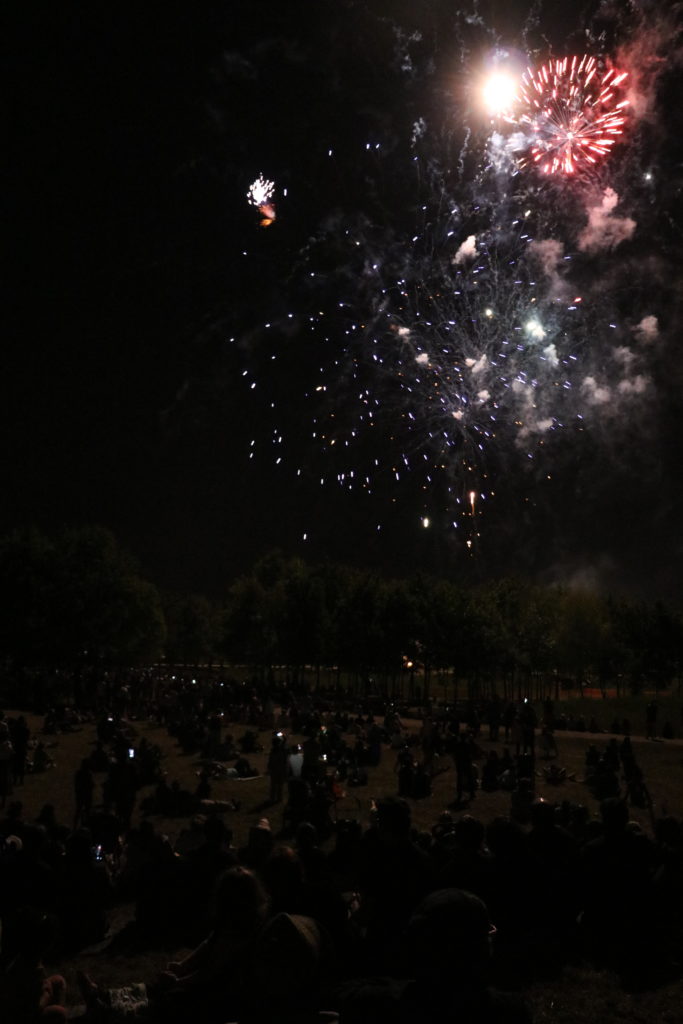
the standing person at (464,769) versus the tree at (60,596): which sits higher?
the tree at (60,596)

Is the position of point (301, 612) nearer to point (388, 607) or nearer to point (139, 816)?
point (388, 607)

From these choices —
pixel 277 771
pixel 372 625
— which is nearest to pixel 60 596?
pixel 372 625

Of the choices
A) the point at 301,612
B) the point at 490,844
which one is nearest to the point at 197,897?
the point at 490,844

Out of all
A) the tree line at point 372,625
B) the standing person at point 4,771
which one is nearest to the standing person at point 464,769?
the standing person at point 4,771

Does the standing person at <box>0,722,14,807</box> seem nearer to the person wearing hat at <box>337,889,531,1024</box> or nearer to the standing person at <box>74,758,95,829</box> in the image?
the standing person at <box>74,758,95,829</box>

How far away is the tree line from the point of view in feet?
184

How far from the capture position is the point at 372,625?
59.6 metres

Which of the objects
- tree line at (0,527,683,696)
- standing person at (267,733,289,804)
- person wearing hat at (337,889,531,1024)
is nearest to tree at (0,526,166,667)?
tree line at (0,527,683,696)

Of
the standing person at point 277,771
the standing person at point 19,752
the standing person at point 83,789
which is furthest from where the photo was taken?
the standing person at point 19,752

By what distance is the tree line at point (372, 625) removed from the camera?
2207 inches

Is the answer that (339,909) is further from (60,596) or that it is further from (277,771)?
(60,596)

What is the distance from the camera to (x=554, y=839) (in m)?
7.84

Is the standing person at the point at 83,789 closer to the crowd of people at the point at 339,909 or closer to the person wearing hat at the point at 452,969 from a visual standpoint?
the crowd of people at the point at 339,909

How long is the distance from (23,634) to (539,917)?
53691 millimetres
